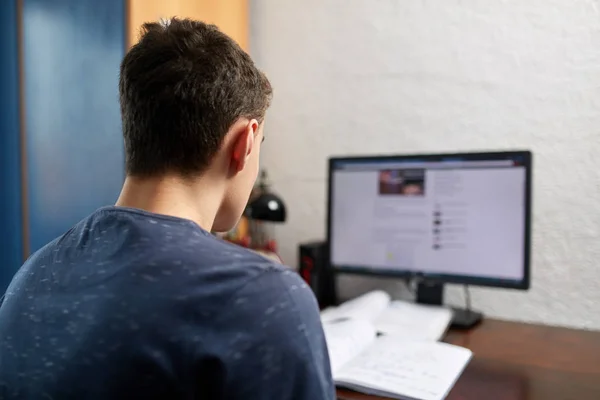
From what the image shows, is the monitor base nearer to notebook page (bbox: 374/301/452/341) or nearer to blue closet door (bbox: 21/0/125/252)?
notebook page (bbox: 374/301/452/341)

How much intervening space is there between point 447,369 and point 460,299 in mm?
558

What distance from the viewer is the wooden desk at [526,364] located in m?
0.92

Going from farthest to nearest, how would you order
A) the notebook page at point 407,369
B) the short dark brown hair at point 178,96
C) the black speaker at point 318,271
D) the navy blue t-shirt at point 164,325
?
the black speaker at point 318,271 < the notebook page at point 407,369 < the short dark brown hair at point 178,96 < the navy blue t-shirt at point 164,325

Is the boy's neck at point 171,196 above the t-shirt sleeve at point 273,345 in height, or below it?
above

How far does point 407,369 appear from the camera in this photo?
3.19 ft

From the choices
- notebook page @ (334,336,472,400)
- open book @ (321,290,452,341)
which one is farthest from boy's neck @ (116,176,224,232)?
open book @ (321,290,452,341)

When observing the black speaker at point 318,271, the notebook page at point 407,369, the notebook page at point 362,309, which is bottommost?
the notebook page at point 407,369

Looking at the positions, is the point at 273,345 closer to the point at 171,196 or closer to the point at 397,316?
the point at 171,196

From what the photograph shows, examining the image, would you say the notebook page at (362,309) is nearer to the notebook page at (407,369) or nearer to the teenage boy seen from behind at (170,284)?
the notebook page at (407,369)

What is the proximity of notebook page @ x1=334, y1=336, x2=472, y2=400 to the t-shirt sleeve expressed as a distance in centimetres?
35

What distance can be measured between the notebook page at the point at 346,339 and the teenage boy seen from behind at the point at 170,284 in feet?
1.36

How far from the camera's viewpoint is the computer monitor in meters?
1.24

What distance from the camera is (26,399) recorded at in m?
0.58

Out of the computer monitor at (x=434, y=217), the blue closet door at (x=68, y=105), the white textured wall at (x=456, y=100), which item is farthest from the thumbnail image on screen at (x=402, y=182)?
the blue closet door at (x=68, y=105)
